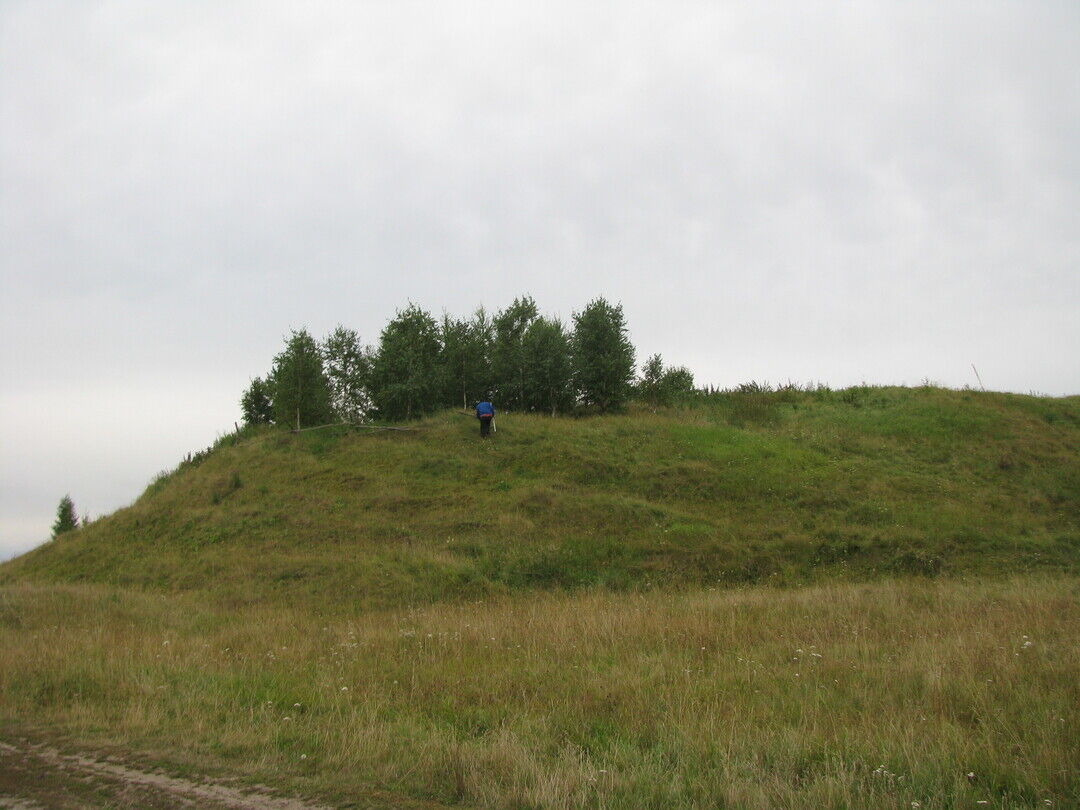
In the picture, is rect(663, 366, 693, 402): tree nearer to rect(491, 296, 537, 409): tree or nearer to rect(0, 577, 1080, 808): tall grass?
rect(491, 296, 537, 409): tree

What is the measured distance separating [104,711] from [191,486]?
24.2 m

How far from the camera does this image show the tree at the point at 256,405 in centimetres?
4666

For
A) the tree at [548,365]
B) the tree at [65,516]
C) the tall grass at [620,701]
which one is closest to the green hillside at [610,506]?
the tree at [548,365]

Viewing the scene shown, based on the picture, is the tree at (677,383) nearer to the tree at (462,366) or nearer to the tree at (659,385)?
the tree at (659,385)

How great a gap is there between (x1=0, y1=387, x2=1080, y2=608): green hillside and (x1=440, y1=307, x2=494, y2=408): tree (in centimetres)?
396

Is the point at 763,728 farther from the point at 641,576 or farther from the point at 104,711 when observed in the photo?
the point at 641,576

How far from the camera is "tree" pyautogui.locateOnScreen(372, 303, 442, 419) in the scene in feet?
115

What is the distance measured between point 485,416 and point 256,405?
77.6 ft

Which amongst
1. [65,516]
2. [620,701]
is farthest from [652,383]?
[65,516]

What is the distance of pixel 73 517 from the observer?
72.1 metres

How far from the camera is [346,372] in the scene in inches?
1821

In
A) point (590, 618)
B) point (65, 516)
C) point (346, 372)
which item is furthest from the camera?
point (65, 516)

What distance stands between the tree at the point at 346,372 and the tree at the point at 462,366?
8.80 meters

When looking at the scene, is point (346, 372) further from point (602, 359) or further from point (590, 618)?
point (590, 618)
